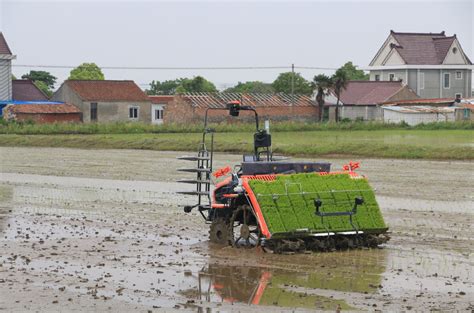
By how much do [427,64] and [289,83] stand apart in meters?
13.9

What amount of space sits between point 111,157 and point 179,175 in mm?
10120

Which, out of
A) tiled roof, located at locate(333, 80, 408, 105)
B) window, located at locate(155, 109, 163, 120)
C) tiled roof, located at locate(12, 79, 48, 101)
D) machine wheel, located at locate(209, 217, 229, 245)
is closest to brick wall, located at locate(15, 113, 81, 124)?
tiled roof, located at locate(12, 79, 48, 101)

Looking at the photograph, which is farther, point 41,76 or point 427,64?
point 41,76

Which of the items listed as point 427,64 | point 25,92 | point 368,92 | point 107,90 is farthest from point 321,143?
point 427,64

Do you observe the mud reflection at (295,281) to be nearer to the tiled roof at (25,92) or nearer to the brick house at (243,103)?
the brick house at (243,103)

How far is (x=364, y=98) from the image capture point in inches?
3206

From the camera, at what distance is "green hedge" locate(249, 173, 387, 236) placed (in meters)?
15.1

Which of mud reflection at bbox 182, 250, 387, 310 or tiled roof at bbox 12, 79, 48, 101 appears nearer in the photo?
mud reflection at bbox 182, 250, 387, 310

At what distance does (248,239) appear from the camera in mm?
15758

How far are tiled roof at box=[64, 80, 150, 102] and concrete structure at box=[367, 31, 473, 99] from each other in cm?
2444

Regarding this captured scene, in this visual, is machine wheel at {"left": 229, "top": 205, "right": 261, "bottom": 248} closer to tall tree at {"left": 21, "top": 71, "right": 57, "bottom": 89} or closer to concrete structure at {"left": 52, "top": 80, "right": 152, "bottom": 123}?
concrete structure at {"left": 52, "top": 80, "right": 152, "bottom": 123}

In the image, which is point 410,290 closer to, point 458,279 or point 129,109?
point 458,279

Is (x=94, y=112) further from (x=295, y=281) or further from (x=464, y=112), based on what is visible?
(x=295, y=281)

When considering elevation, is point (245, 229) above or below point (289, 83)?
below
